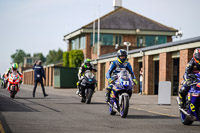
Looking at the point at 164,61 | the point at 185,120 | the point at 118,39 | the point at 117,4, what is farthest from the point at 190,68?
the point at 117,4

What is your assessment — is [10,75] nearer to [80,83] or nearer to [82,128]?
[80,83]

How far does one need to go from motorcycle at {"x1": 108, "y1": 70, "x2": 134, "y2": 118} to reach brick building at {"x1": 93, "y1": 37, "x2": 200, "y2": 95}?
1227 centimetres

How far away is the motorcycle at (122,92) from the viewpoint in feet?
36.6

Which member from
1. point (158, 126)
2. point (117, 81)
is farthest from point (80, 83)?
point (158, 126)

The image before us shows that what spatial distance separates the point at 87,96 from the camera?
1747cm

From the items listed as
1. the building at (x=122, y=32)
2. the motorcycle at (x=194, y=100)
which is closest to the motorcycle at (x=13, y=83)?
the motorcycle at (x=194, y=100)

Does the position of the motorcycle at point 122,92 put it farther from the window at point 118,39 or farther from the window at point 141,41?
the window at point 141,41

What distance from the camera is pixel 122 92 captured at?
1166 centimetres

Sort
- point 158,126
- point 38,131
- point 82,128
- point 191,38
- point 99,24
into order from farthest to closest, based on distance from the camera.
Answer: point 99,24 < point 191,38 < point 158,126 < point 82,128 < point 38,131

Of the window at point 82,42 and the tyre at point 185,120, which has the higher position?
the window at point 82,42

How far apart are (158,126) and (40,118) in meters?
2.95

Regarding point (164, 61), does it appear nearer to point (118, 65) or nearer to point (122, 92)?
point (118, 65)

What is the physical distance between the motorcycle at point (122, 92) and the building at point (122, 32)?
4469cm

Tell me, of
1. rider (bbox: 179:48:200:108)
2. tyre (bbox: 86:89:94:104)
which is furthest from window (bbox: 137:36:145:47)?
rider (bbox: 179:48:200:108)
